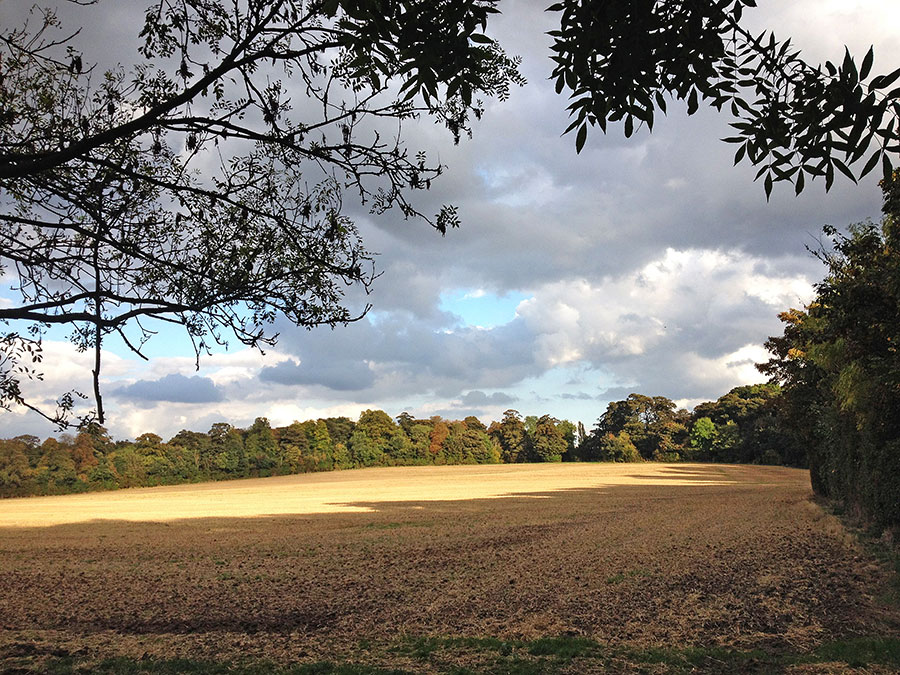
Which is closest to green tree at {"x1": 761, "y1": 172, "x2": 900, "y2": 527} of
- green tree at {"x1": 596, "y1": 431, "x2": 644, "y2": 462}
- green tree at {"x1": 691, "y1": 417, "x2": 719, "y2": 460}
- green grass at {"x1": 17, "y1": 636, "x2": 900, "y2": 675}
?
green grass at {"x1": 17, "y1": 636, "x2": 900, "y2": 675}

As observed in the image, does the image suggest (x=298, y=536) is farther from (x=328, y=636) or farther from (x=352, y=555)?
(x=328, y=636)

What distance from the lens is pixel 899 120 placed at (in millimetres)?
4738

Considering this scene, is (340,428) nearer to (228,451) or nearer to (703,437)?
(228,451)

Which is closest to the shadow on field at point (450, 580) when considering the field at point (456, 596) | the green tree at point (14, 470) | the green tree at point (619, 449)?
the field at point (456, 596)

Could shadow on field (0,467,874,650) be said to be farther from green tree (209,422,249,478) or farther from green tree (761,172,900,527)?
green tree (209,422,249,478)

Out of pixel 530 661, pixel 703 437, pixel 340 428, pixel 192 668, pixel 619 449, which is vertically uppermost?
pixel 340 428

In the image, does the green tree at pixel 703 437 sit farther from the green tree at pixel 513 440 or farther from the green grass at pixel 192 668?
the green grass at pixel 192 668

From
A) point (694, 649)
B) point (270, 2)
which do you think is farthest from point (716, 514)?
point (270, 2)

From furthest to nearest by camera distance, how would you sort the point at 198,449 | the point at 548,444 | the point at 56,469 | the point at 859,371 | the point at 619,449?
the point at 548,444
the point at 619,449
the point at 198,449
the point at 56,469
the point at 859,371

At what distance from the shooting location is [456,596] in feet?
39.7

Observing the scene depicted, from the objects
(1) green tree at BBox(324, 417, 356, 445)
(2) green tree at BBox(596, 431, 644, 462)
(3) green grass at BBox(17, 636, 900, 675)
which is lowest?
(2) green tree at BBox(596, 431, 644, 462)

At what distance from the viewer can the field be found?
8.19 metres

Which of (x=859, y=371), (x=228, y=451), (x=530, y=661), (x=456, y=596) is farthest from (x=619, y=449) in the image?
(x=530, y=661)

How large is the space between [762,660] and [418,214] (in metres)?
6.84
